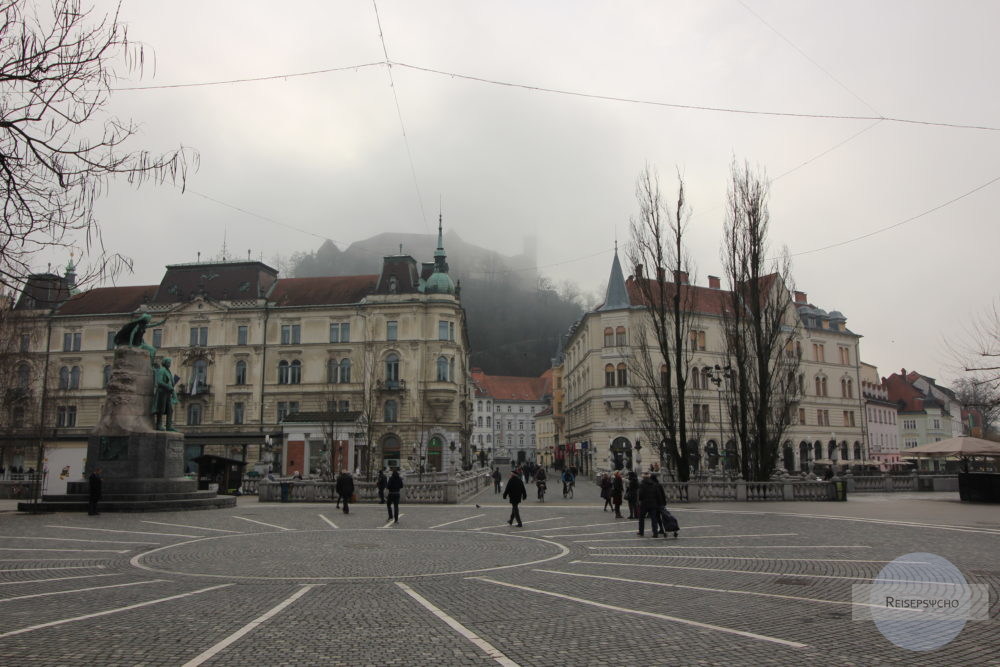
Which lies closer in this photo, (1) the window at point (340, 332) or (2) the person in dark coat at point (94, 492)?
(2) the person in dark coat at point (94, 492)

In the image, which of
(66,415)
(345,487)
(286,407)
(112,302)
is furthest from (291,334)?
(345,487)

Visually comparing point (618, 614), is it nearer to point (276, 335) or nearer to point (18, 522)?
point (18, 522)

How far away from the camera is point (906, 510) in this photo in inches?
936

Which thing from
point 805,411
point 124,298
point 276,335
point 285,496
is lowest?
point 285,496

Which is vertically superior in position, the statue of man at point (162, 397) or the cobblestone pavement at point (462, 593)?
the statue of man at point (162, 397)

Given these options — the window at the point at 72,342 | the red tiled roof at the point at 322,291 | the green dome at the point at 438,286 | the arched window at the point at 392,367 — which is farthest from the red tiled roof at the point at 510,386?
the window at the point at 72,342

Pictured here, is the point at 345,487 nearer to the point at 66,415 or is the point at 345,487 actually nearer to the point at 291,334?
the point at 291,334

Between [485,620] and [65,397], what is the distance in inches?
2683

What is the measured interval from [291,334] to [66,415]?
22.3m

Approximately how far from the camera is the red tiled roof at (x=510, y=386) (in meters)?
131

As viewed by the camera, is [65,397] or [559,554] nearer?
[559,554]

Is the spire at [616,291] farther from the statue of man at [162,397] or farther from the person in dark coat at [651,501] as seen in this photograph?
the person in dark coat at [651,501]

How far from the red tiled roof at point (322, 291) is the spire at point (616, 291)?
2251 cm

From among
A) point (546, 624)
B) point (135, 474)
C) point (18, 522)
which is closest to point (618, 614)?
point (546, 624)
